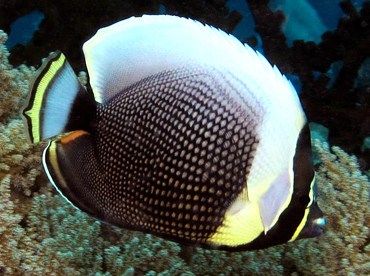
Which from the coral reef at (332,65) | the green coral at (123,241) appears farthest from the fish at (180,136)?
the coral reef at (332,65)

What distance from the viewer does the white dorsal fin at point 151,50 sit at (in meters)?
1.06

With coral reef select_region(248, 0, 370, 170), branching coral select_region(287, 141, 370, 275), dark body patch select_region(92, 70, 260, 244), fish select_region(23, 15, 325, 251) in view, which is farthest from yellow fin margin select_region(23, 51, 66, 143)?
coral reef select_region(248, 0, 370, 170)

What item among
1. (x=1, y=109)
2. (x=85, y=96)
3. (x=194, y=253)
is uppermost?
(x=85, y=96)

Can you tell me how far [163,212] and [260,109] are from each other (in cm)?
32

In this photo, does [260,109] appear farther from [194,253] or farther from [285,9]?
[285,9]

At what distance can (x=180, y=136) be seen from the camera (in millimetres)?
1074

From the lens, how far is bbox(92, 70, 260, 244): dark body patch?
106 centimetres

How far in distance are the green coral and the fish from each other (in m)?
0.75

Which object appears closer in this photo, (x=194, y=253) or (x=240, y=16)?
(x=194, y=253)

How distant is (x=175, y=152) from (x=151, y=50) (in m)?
0.24

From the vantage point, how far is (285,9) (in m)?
3.69

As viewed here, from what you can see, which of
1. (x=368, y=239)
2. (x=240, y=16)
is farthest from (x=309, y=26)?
(x=368, y=239)

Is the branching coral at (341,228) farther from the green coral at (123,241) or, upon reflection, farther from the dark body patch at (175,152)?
the dark body patch at (175,152)

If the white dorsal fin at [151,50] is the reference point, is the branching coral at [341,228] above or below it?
below
